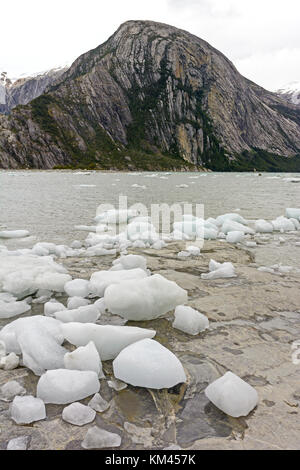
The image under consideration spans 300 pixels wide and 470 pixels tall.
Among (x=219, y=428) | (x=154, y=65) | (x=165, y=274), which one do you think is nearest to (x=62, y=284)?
(x=165, y=274)

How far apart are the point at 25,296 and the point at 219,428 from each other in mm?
2789

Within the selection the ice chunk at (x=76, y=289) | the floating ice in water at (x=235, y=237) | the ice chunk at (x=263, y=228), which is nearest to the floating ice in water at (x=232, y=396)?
the ice chunk at (x=76, y=289)

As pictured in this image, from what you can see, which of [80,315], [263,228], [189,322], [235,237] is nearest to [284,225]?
[263,228]

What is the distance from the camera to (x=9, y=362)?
2342 millimetres

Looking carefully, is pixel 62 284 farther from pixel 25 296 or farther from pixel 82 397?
pixel 82 397

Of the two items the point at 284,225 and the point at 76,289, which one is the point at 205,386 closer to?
the point at 76,289

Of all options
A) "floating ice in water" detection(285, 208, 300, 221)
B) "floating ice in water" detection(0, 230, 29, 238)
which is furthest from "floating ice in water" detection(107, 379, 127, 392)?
"floating ice in water" detection(285, 208, 300, 221)

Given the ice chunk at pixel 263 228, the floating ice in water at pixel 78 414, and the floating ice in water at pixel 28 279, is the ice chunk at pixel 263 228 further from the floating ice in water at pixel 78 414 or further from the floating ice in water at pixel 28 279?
the floating ice in water at pixel 78 414

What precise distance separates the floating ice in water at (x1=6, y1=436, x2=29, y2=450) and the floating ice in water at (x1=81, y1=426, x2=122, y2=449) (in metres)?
0.30

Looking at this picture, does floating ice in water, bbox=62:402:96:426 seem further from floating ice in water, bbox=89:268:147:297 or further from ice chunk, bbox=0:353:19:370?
floating ice in water, bbox=89:268:147:297

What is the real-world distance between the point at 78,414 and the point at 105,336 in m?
0.69

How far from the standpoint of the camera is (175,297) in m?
3.34

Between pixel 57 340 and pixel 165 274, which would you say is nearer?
pixel 57 340

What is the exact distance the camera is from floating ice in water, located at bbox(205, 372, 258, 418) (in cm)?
188
